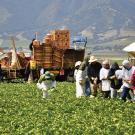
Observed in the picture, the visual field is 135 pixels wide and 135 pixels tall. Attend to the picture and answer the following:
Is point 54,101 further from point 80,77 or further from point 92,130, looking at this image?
point 92,130

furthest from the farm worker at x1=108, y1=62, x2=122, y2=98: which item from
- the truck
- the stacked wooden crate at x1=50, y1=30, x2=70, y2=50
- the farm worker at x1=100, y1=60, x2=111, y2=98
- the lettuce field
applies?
the stacked wooden crate at x1=50, y1=30, x2=70, y2=50

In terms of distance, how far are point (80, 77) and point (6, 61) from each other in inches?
853

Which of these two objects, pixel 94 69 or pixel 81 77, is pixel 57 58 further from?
pixel 81 77

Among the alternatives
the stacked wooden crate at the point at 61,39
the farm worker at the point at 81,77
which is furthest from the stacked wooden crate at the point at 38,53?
the farm worker at the point at 81,77

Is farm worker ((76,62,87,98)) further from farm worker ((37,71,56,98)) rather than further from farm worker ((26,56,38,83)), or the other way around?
farm worker ((26,56,38,83))

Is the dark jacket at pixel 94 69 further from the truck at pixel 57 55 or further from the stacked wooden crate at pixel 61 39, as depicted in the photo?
the stacked wooden crate at pixel 61 39

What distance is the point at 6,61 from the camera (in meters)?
45.7

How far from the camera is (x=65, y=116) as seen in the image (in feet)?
62.7

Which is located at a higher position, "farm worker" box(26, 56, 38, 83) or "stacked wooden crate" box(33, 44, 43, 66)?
"stacked wooden crate" box(33, 44, 43, 66)

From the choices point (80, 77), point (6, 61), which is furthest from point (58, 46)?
point (80, 77)

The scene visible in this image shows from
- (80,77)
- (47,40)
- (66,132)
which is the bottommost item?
(66,132)

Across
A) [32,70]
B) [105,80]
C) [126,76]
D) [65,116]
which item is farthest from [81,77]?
[32,70]

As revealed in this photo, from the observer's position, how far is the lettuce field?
16.0 meters

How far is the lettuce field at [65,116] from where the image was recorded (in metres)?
16.0
